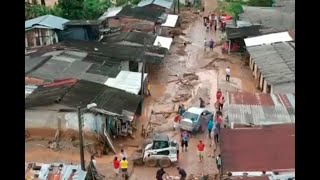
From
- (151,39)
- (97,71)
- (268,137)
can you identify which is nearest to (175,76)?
(151,39)

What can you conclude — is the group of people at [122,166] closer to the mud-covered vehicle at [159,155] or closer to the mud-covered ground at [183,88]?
the mud-covered ground at [183,88]

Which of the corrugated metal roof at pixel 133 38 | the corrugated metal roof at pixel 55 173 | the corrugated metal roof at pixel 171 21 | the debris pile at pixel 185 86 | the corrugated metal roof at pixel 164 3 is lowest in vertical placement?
the debris pile at pixel 185 86

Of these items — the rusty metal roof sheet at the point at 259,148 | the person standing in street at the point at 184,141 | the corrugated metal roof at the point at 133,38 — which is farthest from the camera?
the corrugated metal roof at the point at 133,38

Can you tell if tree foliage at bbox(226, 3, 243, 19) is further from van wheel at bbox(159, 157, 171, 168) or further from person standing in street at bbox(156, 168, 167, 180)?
person standing in street at bbox(156, 168, 167, 180)

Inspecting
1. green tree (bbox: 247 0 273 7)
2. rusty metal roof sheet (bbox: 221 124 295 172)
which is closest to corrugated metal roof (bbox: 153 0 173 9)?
green tree (bbox: 247 0 273 7)

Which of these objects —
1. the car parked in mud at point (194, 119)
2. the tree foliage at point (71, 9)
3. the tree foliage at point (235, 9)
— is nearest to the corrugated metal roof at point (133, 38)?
the tree foliage at point (71, 9)

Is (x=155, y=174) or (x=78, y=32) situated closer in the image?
(x=155, y=174)

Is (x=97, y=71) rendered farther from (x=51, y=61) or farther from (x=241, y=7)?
(x=241, y=7)
